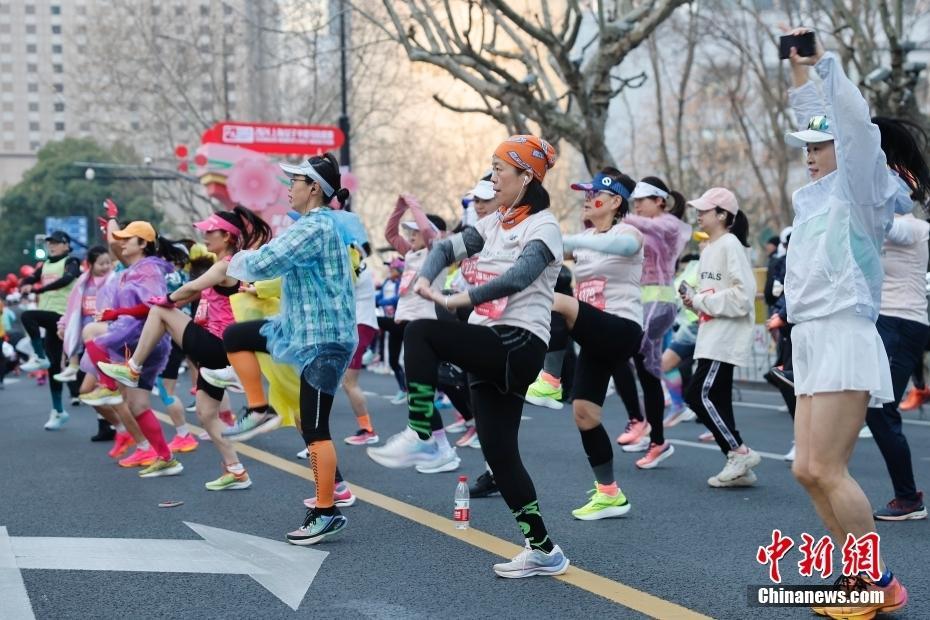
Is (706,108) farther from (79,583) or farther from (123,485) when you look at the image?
(79,583)

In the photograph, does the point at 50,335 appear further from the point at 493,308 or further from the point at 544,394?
the point at 493,308

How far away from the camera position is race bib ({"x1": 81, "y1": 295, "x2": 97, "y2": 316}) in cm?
1120

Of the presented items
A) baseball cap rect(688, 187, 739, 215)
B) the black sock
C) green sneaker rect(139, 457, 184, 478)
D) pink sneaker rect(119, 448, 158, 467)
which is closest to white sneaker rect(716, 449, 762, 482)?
baseball cap rect(688, 187, 739, 215)

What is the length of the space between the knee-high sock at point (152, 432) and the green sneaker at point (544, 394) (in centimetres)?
388

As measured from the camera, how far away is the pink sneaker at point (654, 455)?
29.4 ft

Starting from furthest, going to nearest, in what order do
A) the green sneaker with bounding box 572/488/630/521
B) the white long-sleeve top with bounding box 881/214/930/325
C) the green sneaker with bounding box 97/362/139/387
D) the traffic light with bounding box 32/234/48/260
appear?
1. the traffic light with bounding box 32/234/48/260
2. the green sneaker with bounding box 97/362/139/387
3. the white long-sleeve top with bounding box 881/214/930/325
4. the green sneaker with bounding box 572/488/630/521

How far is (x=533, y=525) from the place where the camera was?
17.6 ft

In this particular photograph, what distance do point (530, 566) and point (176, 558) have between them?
1716mm

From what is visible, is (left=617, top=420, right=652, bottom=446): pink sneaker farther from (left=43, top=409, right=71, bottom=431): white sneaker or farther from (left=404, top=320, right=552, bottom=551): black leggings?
(left=43, top=409, right=71, bottom=431): white sneaker

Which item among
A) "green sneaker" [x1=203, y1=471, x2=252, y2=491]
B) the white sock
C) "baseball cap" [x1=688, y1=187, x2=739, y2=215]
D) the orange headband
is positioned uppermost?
the orange headband

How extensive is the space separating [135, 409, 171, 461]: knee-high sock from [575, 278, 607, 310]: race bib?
10.9ft

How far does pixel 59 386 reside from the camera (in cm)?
1273

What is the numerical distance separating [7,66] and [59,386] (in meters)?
130

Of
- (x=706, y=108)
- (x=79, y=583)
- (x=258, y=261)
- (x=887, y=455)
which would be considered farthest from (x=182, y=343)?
(x=706, y=108)
